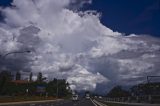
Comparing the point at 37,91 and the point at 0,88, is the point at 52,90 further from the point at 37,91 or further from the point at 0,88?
the point at 0,88

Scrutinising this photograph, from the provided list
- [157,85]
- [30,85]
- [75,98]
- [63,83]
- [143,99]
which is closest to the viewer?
[143,99]

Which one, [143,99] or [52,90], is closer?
[143,99]

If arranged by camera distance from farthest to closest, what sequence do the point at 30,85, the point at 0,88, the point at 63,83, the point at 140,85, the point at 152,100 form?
the point at 63,83 < the point at 30,85 < the point at 0,88 < the point at 140,85 < the point at 152,100

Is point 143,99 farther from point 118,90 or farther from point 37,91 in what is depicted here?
point 118,90

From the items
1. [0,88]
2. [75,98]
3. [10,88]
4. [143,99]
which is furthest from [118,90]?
[143,99]

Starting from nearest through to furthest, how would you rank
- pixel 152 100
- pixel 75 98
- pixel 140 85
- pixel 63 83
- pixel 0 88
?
pixel 152 100, pixel 75 98, pixel 140 85, pixel 0 88, pixel 63 83

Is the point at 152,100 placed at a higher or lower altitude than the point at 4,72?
lower

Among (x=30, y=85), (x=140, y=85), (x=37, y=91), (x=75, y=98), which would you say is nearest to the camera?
(x=75, y=98)

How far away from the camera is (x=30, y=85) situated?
176 metres

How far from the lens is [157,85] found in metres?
109

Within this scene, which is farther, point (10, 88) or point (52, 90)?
point (52, 90)

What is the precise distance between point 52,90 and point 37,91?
29.0m

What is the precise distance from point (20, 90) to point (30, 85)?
1150 centimetres

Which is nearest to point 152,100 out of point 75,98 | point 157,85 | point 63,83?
point 75,98
